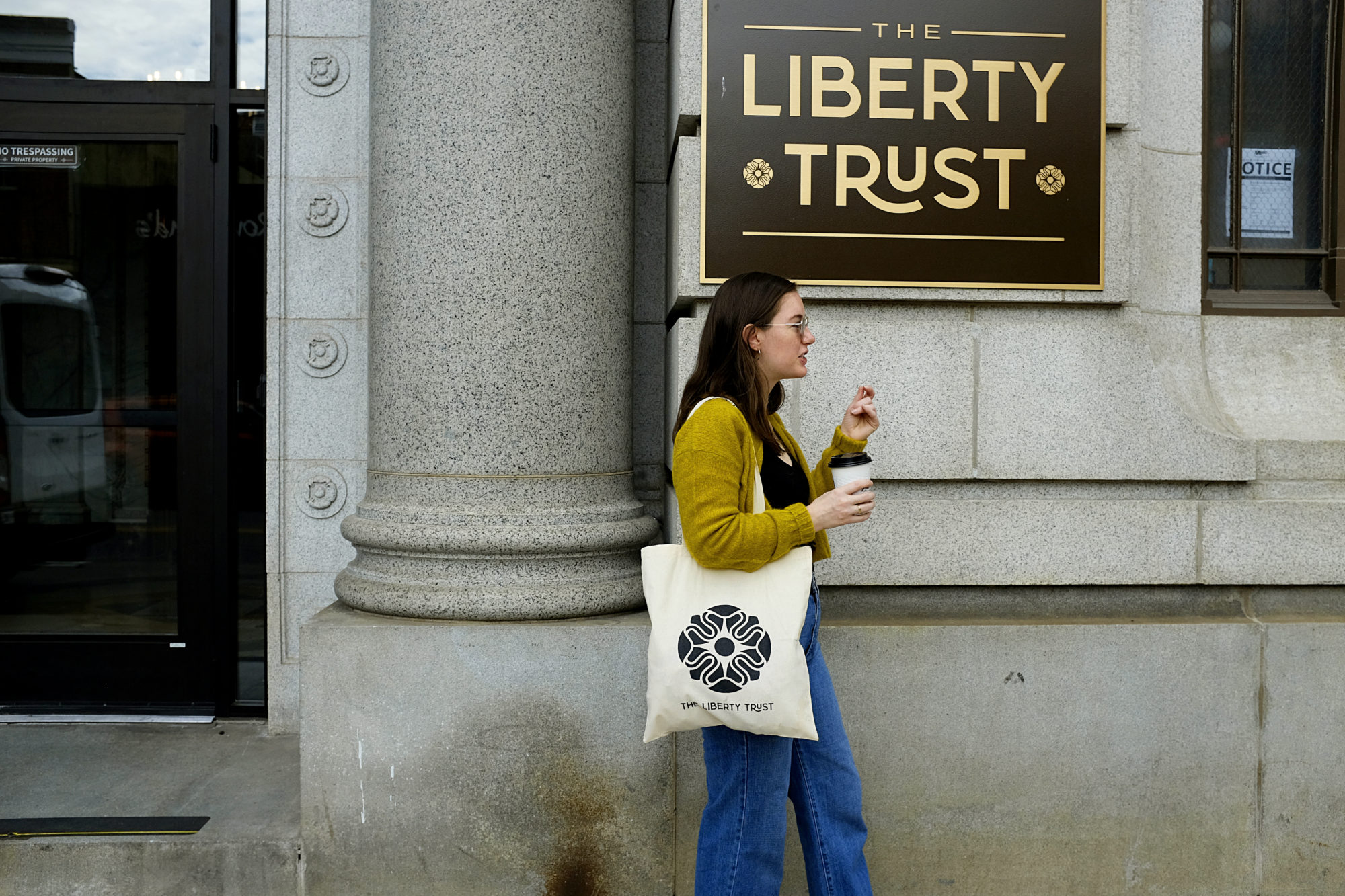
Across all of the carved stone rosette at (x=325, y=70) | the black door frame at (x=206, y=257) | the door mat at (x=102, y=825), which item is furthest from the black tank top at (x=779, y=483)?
the black door frame at (x=206, y=257)

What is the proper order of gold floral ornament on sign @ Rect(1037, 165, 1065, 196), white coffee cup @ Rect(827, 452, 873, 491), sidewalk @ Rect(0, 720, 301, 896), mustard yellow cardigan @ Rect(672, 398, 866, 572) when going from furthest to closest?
gold floral ornament on sign @ Rect(1037, 165, 1065, 196)
sidewalk @ Rect(0, 720, 301, 896)
white coffee cup @ Rect(827, 452, 873, 491)
mustard yellow cardigan @ Rect(672, 398, 866, 572)

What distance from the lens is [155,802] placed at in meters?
4.16

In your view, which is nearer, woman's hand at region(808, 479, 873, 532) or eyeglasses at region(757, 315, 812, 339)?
woman's hand at region(808, 479, 873, 532)

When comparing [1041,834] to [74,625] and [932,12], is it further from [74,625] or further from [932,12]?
[74,625]

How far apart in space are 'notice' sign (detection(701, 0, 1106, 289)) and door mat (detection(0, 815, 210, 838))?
2820 mm

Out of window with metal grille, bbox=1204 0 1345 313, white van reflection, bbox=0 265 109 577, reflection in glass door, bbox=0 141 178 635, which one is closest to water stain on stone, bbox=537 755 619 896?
reflection in glass door, bbox=0 141 178 635

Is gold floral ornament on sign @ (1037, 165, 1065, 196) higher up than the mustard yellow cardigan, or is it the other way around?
gold floral ornament on sign @ (1037, 165, 1065, 196)

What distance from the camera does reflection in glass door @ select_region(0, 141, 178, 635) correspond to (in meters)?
5.38

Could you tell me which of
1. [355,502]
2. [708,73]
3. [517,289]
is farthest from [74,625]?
[708,73]

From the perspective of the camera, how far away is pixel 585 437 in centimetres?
401

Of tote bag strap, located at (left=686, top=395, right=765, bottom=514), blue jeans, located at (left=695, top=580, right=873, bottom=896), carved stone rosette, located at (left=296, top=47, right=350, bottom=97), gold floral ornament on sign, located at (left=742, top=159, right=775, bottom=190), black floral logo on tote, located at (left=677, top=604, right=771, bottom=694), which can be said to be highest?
carved stone rosette, located at (left=296, top=47, right=350, bottom=97)

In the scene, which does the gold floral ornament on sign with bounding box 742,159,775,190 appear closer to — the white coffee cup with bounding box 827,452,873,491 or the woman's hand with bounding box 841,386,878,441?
the woman's hand with bounding box 841,386,878,441

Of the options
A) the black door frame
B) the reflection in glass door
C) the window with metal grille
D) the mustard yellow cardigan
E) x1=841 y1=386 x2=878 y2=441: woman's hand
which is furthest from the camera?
the reflection in glass door

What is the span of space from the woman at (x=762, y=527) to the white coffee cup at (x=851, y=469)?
22mm
